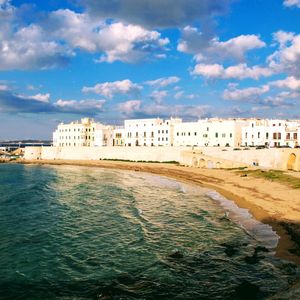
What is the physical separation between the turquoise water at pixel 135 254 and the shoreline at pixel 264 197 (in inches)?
41.8

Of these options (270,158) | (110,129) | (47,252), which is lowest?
(47,252)

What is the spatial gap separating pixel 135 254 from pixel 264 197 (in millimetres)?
19294

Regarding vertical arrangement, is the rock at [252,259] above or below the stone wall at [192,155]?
below

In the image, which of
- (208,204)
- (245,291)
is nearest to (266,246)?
(245,291)

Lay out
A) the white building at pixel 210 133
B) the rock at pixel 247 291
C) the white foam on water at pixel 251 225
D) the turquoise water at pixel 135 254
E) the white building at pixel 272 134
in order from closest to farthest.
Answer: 1. the rock at pixel 247 291
2. the turquoise water at pixel 135 254
3. the white foam on water at pixel 251 225
4. the white building at pixel 272 134
5. the white building at pixel 210 133

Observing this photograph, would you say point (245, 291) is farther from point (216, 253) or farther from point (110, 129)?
point (110, 129)

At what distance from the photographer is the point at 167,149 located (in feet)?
305

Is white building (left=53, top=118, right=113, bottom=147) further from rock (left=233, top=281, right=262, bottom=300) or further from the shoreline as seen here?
rock (left=233, top=281, right=262, bottom=300)

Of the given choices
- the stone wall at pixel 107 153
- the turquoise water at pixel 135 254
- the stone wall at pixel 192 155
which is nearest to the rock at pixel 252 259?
the turquoise water at pixel 135 254

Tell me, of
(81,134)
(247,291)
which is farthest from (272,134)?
(247,291)

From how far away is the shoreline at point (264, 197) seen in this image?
21175 mm

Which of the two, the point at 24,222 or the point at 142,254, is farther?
the point at 24,222

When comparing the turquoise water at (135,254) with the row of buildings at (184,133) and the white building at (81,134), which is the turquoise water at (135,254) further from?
the white building at (81,134)

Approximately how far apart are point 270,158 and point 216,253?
154 ft
